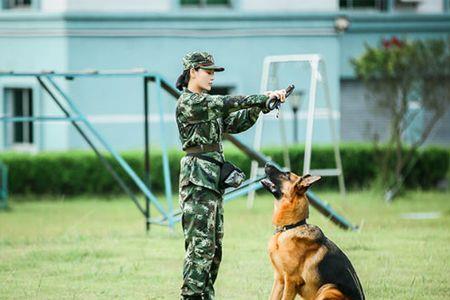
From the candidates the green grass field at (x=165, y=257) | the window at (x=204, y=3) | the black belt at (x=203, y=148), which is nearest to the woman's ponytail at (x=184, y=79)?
the black belt at (x=203, y=148)

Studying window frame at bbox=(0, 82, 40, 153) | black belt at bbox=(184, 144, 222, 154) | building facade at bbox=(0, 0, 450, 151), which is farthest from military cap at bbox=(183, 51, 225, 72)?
window frame at bbox=(0, 82, 40, 153)

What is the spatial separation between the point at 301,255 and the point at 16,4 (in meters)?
17.7

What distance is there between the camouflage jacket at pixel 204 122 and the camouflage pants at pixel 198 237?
0.10 m

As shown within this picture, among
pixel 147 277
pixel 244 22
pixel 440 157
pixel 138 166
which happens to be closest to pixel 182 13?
pixel 244 22

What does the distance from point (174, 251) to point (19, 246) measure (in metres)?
2.11

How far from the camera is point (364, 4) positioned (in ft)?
87.1

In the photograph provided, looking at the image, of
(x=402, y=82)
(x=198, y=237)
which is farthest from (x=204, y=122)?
(x=402, y=82)

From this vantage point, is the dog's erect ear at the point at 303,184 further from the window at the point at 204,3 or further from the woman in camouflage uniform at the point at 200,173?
the window at the point at 204,3

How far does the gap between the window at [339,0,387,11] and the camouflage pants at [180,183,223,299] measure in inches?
718

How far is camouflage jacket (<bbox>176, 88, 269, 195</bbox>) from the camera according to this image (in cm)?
865

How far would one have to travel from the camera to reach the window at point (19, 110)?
973 inches

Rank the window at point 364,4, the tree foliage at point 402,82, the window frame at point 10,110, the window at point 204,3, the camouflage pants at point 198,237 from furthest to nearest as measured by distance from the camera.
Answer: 1. the window at point 364,4
2. the window at point 204,3
3. the window frame at point 10,110
4. the tree foliage at point 402,82
5. the camouflage pants at point 198,237

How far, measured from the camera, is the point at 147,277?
1126cm

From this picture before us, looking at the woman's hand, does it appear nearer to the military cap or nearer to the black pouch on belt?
the military cap
